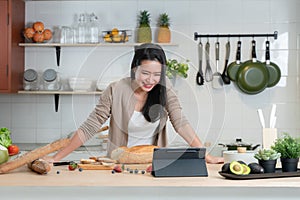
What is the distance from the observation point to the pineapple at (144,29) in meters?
4.03

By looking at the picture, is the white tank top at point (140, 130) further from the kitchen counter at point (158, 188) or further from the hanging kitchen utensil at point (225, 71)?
the hanging kitchen utensil at point (225, 71)

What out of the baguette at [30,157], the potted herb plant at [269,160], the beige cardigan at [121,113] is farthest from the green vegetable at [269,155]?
the baguette at [30,157]

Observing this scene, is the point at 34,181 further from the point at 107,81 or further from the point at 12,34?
the point at 12,34

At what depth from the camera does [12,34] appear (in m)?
4.04

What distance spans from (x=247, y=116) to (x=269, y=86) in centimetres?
29

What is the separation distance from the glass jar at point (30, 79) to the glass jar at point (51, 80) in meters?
0.08

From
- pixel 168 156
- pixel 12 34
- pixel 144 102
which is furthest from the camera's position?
pixel 12 34

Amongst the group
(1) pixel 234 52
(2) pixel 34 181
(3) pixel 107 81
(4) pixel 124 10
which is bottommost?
(2) pixel 34 181


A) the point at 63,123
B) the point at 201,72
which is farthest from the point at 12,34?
the point at 201,72

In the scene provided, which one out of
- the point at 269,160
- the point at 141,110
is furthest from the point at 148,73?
the point at 269,160

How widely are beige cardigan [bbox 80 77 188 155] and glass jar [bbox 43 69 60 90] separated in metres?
1.80

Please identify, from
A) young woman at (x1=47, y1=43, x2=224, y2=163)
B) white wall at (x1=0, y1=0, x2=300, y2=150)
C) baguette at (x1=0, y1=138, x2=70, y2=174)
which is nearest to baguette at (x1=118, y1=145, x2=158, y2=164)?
young woman at (x1=47, y1=43, x2=224, y2=163)

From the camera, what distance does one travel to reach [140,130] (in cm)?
232

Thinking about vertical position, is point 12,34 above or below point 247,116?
above
